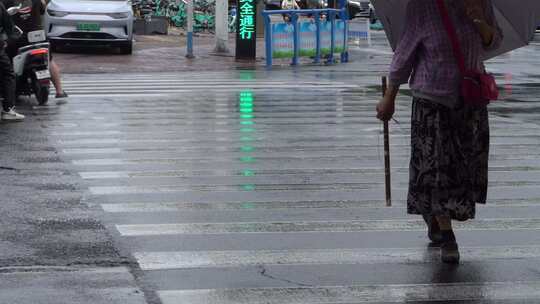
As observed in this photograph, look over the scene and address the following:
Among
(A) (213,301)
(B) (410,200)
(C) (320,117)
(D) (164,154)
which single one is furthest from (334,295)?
(C) (320,117)

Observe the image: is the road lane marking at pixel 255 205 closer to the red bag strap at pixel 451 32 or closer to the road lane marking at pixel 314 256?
the road lane marking at pixel 314 256

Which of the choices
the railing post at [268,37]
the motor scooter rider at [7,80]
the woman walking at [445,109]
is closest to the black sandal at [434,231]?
the woman walking at [445,109]

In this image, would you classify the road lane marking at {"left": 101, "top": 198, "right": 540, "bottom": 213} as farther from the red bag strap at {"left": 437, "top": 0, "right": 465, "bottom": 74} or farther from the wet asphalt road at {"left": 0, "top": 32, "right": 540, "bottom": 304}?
the red bag strap at {"left": 437, "top": 0, "right": 465, "bottom": 74}

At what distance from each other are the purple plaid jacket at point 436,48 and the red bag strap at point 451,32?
28 mm

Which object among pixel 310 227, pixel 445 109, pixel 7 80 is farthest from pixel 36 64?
pixel 445 109

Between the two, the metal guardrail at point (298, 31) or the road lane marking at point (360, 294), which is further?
the metal guardrail at point (298, 31)

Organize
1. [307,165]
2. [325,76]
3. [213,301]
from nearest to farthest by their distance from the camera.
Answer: [213,301]
[307,165]
[325,76]

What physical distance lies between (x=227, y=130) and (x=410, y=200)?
6.43 metres

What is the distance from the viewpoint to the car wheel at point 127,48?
27750mm

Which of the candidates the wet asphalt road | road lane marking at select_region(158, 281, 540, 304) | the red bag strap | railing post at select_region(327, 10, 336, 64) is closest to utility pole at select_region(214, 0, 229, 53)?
railing post at select_region(327, 10, 336, 64)

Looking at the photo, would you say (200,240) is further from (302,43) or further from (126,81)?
(302,43)

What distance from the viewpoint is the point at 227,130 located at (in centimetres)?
1310

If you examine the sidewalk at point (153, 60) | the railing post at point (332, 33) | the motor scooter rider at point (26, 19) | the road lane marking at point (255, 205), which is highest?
the motor scooter rider at point (26, 19)

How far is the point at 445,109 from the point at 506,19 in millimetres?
860
